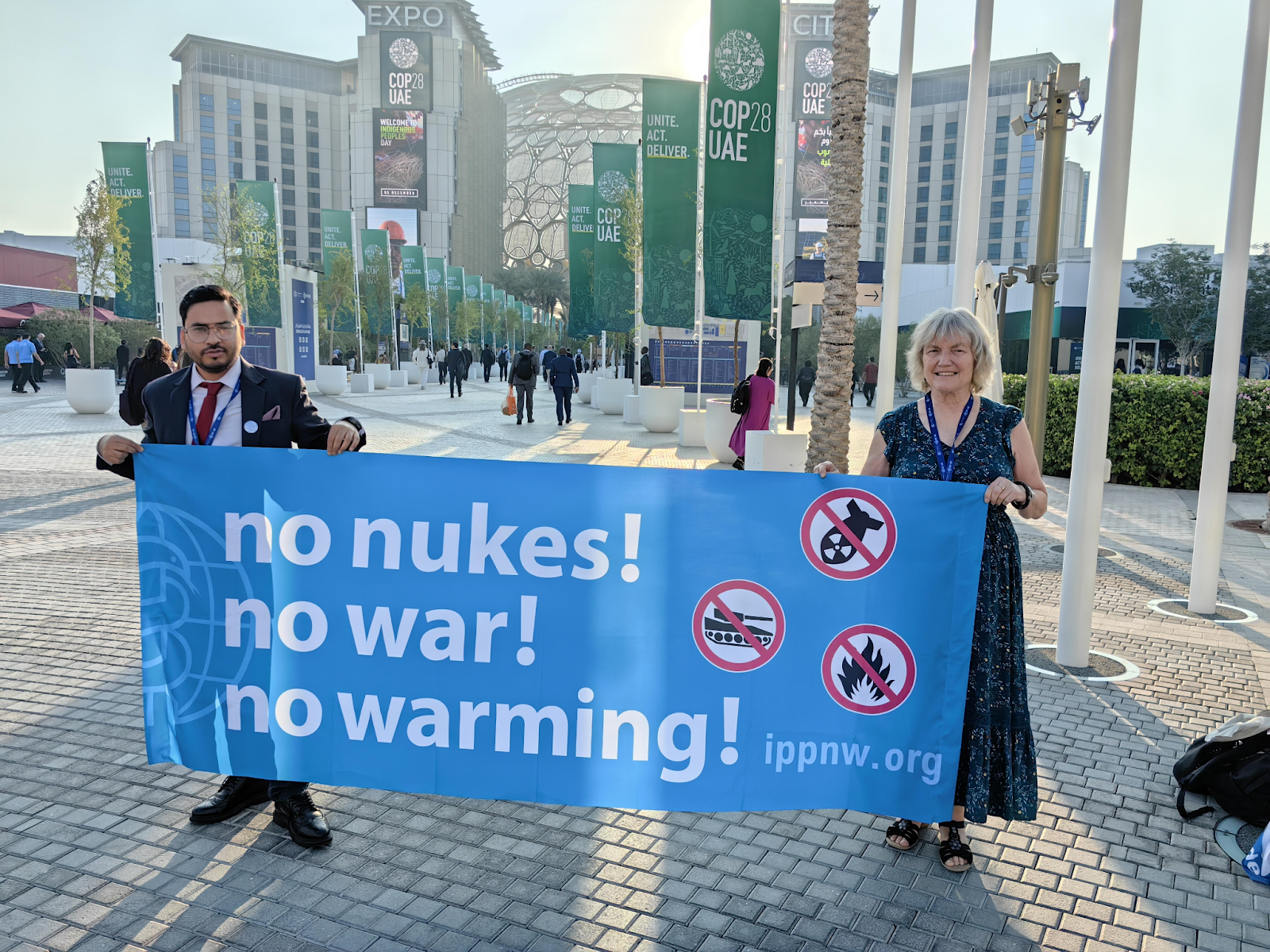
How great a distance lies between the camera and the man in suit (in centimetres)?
327

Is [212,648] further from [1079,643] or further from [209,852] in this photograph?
[1079,643]

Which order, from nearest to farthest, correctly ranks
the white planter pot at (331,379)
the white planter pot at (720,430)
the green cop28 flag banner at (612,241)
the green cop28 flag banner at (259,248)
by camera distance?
the white planter pot at (720,430) < the green cop28 flag banner at (612,241) < the green cop28 flag banner at (259,248) < the white planter pot at (331,379)

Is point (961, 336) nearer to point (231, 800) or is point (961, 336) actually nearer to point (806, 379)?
A: point (231, 800)

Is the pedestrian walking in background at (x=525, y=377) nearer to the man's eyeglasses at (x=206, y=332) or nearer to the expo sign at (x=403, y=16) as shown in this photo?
the man's eyeglasses at (x=206, y=332)

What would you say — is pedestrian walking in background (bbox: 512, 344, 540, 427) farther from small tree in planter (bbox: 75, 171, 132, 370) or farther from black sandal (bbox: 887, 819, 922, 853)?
black sandal (bbox: 887, 819, 922, 853)

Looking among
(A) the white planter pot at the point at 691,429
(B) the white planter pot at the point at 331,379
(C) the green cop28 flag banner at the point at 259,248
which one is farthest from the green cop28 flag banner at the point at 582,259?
(B) the white planter pot at the point at 331,379

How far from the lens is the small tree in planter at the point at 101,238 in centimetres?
2142

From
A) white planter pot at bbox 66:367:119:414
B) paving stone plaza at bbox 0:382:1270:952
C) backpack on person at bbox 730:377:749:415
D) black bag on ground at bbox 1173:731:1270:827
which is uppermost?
backpack on person at bbox 730:377:749:415

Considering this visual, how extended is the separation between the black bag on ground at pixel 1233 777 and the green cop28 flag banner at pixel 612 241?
1815 cm

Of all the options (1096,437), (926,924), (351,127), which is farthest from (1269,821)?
(351,127)

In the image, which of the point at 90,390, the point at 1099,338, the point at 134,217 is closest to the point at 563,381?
the point at 90,390

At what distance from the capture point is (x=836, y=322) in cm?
958

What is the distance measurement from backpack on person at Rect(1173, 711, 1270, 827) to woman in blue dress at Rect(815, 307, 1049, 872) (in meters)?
1.00

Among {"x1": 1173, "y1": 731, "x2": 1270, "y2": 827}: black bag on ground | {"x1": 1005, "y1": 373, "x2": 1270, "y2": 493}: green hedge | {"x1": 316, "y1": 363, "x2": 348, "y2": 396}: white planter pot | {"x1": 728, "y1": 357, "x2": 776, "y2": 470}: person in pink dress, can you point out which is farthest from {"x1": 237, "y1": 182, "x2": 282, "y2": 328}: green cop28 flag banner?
{"x1": 1173, "y1": 731, "x2": 1270, "y2": 827}: black bag on ground
